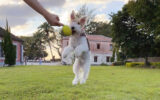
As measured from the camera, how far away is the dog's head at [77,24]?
3.04 m

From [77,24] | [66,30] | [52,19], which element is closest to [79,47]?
[77,24]

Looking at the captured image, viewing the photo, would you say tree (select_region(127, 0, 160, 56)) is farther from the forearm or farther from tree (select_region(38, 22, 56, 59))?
tree (select_region(38, 22, 56, 59))

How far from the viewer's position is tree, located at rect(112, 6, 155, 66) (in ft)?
65.2

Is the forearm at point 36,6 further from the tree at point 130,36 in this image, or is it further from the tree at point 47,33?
the tree at point 47,33

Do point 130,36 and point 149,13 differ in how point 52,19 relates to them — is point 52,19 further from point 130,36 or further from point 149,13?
point 130,36

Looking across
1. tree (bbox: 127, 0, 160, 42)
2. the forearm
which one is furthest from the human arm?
tree (bbox: 127, 0, 160, 42)

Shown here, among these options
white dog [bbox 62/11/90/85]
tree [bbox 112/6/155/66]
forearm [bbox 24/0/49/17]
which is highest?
tree [bbox 112/6/155/66]

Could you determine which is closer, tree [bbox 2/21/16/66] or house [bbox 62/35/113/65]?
tree [bbox 2/21/16/66]

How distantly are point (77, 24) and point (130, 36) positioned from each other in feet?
60.6

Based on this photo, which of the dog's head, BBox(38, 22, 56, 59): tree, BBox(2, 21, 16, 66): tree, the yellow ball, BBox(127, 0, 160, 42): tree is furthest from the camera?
BBox(38, 22, 56, 59): tree

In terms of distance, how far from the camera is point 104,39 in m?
33.3

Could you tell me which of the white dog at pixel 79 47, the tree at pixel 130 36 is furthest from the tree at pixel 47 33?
the white dog at pixel 79 47

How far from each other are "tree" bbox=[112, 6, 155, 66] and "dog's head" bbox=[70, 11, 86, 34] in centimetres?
1721

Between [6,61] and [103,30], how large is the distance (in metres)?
28.8
